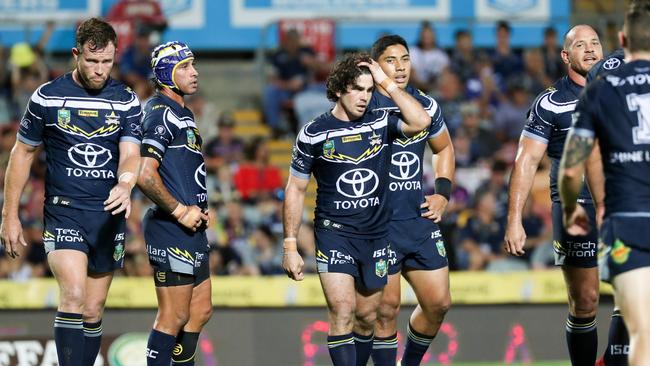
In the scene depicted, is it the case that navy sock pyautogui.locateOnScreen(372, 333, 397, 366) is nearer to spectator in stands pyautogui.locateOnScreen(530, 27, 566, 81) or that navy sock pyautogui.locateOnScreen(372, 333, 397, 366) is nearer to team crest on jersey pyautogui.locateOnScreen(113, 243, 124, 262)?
team crest on jersey pyautogui.locateOnScreen(113, 243, 124, 262)

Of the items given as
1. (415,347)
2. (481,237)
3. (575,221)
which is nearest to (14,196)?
(415,347)

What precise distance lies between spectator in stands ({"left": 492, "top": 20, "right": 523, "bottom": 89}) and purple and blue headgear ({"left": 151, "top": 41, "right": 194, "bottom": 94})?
955 cm

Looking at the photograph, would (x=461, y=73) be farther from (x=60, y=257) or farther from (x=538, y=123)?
(x=60, y=257)

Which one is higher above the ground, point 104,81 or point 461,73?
point 104,81

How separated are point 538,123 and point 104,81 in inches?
130

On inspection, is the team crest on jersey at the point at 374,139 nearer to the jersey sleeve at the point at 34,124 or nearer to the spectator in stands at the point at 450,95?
the jersey sleeve at the point at 34,124

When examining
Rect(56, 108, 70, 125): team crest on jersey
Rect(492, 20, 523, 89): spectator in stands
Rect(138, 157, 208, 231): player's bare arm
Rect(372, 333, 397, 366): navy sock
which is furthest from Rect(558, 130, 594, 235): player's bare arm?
Rect(492, 20, 523, 89): spectator in stands

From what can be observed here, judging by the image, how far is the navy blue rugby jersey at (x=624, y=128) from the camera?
20.2 feet

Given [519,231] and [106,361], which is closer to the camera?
[519,231]

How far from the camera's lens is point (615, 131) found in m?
6.21

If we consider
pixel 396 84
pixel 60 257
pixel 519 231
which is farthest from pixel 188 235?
pixel 519 231

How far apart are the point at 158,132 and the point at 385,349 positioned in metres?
2.45

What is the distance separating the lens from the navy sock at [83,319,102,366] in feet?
27.8

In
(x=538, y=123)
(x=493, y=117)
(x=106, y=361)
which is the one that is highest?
(x=538, y=123)
